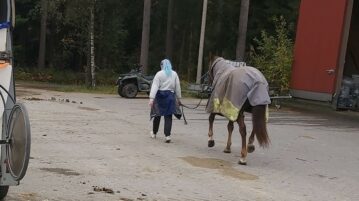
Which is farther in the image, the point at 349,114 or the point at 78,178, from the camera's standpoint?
the point at 349,114

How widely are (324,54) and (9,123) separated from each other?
601 inches

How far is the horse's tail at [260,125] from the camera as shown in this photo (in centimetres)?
1020

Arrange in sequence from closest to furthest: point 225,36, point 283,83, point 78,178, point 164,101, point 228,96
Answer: point 78,178
point 228,96
point 164,101
point 283,83
point 225,36

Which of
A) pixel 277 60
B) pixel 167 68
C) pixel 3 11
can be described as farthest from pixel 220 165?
pixel 277 60

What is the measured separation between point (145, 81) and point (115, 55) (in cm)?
2444

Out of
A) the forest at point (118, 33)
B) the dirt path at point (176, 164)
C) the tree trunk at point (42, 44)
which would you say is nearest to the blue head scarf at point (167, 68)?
the dirt path at point (176, 164)

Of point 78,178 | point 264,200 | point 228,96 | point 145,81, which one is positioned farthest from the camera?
point 145,81

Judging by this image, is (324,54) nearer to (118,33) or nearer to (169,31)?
(169,31)

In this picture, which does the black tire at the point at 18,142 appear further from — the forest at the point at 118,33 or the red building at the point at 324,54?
the forest at the point at 118,33

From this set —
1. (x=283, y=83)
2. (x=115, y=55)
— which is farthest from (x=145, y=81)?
(x=115, y=55)

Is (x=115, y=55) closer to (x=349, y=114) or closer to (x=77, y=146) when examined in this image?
(x=349, y=114)

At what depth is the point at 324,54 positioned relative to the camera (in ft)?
63.8

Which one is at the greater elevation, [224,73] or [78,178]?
[224,73]

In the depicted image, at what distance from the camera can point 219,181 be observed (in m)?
8.79
